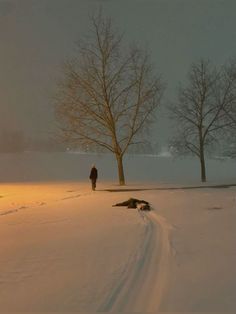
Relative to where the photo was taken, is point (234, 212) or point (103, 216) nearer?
point (103, 216)

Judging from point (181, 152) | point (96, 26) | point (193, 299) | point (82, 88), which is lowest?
point (193, 299)

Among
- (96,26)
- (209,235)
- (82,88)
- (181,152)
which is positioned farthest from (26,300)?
(181,152)

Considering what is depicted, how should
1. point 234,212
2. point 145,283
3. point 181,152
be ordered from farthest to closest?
point 181,152 < point 234,212 < point 145,283

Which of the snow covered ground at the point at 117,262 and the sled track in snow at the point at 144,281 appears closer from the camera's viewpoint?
the sled track in snow at the point at 144,281

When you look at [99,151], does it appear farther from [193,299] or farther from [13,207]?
[193,299]

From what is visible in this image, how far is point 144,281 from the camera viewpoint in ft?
21.6

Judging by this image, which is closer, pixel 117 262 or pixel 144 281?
pixel 144 281

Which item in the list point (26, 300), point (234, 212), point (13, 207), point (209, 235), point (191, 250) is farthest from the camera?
point (13, 207)

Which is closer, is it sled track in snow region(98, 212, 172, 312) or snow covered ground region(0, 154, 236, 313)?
sled track in snow region(98, 212, 172, 312)

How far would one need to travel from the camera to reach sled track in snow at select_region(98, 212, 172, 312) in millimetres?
5626

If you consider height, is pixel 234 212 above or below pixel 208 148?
below

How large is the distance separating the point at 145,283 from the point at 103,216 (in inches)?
318

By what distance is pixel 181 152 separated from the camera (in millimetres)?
41219

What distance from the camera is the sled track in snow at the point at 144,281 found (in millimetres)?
5626
